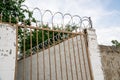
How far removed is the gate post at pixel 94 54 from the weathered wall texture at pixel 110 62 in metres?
0.35

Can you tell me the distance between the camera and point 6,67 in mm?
3289

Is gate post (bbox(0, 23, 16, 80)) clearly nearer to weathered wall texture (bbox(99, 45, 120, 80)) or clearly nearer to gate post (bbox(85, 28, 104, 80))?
gate post (bbox(85, 28, 104, 80))

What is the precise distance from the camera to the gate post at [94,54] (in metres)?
4.35

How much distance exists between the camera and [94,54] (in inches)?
176

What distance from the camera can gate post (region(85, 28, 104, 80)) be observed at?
435 centimetres

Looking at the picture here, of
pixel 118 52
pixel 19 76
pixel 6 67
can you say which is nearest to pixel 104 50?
pixel 118 52

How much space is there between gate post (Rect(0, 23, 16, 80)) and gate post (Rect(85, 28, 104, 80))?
5.71 feet

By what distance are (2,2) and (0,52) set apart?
7846 millimetres

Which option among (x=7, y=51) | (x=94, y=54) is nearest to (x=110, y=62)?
(x=94, y=54)

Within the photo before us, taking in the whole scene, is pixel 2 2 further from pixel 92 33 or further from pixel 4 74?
pixel 4 74

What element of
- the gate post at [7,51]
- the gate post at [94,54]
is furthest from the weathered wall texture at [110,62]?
the gate post at [7,51]

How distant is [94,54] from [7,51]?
197 cm

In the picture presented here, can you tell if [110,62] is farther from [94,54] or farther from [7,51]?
[7,51]

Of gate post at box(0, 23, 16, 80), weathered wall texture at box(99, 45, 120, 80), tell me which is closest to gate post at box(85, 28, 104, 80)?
weathered wall texture at box(99, 45, 120, 80)
